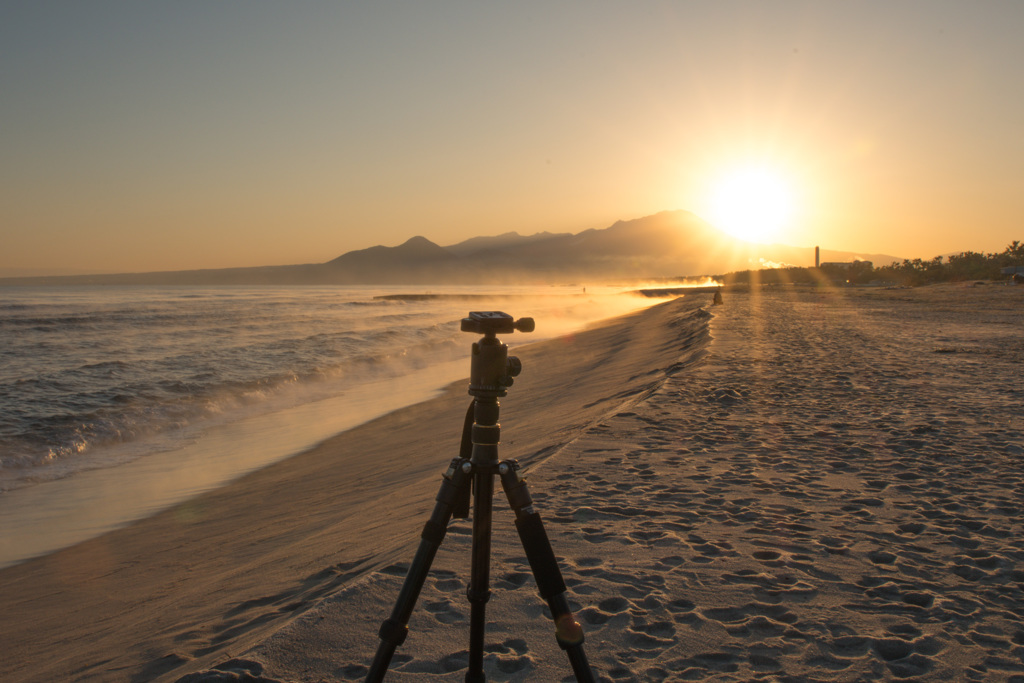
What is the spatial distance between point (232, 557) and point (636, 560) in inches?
123

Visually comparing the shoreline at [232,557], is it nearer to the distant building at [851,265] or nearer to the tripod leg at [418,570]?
the tripod leg at [418,570]

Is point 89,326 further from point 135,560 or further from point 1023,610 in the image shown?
point 1023,610

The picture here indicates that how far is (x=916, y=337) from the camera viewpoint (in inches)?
574

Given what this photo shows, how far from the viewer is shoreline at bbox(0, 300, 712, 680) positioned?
121 inches

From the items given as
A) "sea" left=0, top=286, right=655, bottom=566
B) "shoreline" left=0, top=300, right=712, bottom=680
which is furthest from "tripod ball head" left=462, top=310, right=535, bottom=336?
"sea" left=0, top=286, right=655, bottom=566

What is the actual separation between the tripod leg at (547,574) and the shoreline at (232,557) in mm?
1561

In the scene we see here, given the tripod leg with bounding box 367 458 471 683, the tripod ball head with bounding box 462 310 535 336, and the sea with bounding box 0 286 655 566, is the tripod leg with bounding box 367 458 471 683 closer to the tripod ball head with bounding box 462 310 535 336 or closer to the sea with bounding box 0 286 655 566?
the tripod ball head with bounding box 462 310 535 336

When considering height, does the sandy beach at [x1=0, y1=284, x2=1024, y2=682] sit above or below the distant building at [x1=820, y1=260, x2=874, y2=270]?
below

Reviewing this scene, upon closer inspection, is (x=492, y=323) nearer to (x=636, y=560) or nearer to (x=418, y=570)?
(x=418, y=570)

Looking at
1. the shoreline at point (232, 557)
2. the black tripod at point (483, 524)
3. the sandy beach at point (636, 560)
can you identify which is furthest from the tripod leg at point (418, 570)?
the shoreline at point (232, 557)

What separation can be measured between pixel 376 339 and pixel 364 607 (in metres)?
21.7

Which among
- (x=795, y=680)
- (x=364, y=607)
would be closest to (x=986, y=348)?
(x=795, y=680)

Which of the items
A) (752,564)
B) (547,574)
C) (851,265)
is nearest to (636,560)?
(752,564)

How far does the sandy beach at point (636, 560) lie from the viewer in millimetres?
2529
